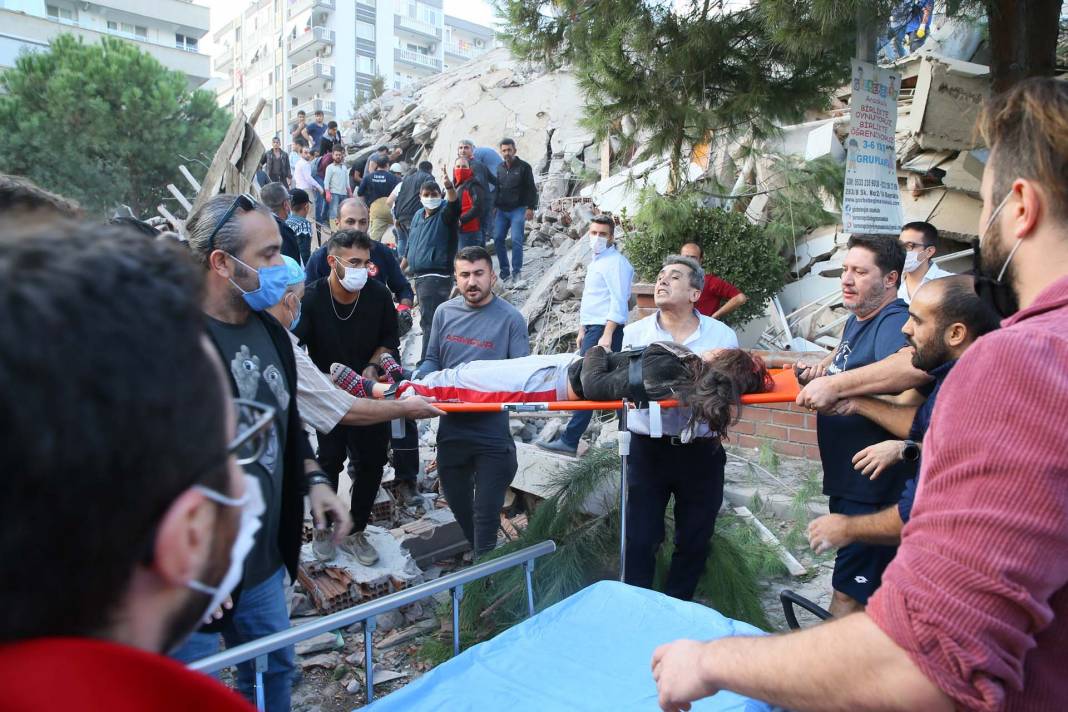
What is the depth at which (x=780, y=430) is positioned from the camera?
573 cm

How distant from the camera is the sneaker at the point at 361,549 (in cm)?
437

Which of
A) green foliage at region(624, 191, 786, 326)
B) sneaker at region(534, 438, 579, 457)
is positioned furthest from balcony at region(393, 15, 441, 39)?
sneaker at region(534, 438, 579, 457)

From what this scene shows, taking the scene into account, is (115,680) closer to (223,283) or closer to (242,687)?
(223,283)

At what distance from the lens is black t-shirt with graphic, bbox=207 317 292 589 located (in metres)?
2.21

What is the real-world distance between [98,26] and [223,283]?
46.7 m

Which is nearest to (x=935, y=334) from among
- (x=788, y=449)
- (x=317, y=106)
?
(x=788, y=449)

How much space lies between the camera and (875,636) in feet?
3.34

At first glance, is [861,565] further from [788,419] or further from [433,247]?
[433,247]

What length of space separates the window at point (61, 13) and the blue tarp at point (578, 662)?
47.4 meters

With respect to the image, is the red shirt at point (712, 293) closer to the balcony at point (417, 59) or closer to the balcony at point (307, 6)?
the balcony at point (307, 6)

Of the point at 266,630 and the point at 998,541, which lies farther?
the point at 266,630

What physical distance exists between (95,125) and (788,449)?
24620 millimetres

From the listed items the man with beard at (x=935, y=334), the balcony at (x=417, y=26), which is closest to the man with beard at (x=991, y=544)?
the man with beard at (x=935, y=334)

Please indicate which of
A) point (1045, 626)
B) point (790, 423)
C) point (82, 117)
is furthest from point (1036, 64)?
point (82, 117)
